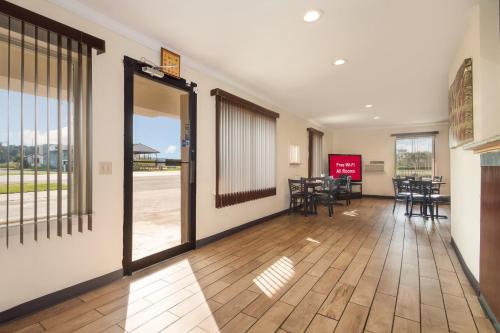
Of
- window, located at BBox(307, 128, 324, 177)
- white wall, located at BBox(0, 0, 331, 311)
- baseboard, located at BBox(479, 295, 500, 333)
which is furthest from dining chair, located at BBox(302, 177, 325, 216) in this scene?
baseboard, located at BBox(479, 295, 500, 333)

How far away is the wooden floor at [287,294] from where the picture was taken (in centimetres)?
175

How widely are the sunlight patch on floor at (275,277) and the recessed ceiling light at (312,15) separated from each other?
2.53m

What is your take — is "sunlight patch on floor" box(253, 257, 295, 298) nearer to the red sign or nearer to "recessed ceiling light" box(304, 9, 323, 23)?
"recessed ceiling light" box(304, 9, 323, 23)

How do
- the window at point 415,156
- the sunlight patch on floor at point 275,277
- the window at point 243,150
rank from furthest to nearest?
the window at point 415,156
the window at point 243,150
the sunlight patch on floor at point 275,277

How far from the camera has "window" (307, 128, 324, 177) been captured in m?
7.00

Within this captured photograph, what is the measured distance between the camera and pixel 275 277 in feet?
8.17

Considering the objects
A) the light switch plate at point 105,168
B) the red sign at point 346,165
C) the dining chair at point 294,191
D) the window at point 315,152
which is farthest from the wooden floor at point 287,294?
the red sign at point 346,165

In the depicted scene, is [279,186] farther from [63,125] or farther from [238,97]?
[63,125]

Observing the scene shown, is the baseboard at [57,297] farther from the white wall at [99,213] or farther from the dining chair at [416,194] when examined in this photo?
the dining chair at [416,194]

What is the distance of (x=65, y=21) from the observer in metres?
2.07

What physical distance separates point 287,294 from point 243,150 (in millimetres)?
Answer: 2574

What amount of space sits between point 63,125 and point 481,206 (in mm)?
3524

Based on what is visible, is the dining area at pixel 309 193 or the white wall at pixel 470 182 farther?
the dining area at pixel 309 193

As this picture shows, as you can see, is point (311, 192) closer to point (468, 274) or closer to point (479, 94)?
point (468, 274)
